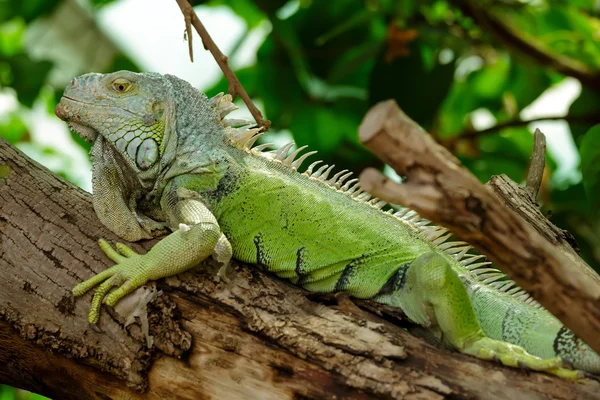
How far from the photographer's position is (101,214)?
3834 mm

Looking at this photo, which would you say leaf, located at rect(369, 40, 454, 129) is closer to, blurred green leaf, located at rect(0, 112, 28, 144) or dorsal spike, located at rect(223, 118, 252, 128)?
dorsal spike, located at rect(223, 118, 252, 128)

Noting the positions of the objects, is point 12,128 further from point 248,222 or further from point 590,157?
point 590,157

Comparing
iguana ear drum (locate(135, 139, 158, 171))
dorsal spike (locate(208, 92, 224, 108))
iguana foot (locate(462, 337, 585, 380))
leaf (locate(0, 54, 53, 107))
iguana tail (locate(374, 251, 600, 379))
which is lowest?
iguana foot (locate(462, 337, 585, 380))

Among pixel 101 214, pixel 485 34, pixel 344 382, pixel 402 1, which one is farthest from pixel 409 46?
pixel 344 382

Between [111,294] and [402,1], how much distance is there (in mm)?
4099

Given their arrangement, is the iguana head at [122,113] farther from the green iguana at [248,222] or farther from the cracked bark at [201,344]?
the cracked bark at [201,344]

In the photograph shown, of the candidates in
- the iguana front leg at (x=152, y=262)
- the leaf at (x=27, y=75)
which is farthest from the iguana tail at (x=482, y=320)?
the leaf at (x=27, y=75)

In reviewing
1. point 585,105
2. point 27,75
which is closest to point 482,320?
point 585,105

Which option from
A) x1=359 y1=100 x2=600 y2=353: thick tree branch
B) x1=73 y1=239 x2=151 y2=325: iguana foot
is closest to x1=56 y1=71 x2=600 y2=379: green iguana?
x1=73 y1=239 x2=151 y2=325: iguana foot

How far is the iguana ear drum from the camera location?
161 inches

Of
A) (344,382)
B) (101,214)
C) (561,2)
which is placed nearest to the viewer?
(344,382)

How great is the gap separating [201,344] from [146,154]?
50.4 inches

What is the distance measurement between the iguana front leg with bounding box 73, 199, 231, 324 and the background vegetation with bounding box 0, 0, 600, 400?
118 inches

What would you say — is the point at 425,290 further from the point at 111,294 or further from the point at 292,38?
the point at 292,38
